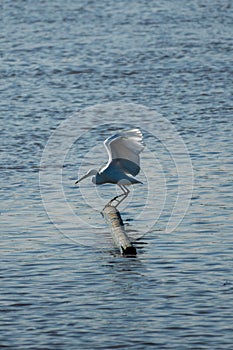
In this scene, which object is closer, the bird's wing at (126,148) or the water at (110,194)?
the water at (110,194)

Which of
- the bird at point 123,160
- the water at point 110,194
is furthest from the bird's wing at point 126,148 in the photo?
the water at point 110,194

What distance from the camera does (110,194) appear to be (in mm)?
15414

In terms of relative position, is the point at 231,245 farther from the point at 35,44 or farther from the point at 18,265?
the point at 35,44

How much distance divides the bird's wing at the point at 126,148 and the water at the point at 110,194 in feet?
2.77

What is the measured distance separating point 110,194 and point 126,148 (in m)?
2.21

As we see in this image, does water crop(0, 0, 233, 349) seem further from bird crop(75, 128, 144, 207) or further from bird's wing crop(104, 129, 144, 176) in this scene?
bird's wing crop(104, 129, 144, 176)

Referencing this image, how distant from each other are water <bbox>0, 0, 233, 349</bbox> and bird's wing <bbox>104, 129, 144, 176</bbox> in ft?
2.77

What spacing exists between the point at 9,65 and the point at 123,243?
16.0m

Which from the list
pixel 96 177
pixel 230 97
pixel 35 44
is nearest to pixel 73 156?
pixel 96 177

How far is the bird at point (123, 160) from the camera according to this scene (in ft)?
43.1

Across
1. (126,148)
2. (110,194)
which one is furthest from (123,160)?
(110,194)

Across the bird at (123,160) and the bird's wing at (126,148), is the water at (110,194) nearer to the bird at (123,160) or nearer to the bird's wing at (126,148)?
the bird at (123,160)

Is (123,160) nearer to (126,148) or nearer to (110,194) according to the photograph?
(126,148)

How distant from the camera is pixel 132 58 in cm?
2803
